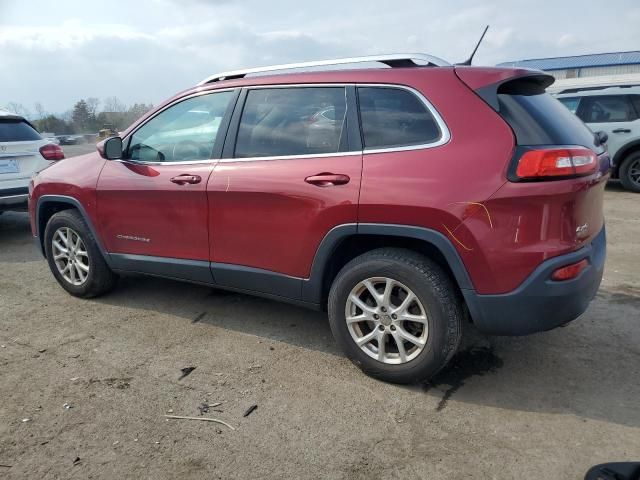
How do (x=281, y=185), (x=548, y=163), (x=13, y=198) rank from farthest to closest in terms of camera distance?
(x=13, y=198) → (x=281, y=185) → (x=548, y=163)

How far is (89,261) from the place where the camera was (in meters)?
4.26

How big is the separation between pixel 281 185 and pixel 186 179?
0.80 m

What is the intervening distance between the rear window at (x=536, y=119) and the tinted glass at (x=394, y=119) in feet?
1.27

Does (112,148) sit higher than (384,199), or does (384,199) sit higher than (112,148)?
(112,148)

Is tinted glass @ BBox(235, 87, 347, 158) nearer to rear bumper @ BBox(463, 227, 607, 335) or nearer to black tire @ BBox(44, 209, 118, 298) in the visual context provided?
rear bumper @ BBox(463, 227, 607, 335)

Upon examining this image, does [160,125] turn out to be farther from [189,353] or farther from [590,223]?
[590,223]

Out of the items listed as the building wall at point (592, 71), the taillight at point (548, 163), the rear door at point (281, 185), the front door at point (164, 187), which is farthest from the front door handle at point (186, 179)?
the building wall at point (592, 71)

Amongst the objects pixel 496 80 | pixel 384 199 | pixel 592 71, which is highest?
pixel 496 80

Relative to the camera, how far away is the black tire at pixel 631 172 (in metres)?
9.17

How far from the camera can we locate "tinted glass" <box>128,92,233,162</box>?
3.61 m

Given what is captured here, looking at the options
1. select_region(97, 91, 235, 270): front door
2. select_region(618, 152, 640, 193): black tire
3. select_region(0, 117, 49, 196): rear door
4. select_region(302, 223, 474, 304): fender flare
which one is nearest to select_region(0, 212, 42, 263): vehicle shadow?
select_region(0, 117, 49, 196): rear door

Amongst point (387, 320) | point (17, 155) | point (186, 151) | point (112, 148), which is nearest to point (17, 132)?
point (17, 155)

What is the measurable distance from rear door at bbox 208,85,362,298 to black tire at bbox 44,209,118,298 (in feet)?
4.20

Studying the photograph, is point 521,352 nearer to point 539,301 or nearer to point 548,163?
point 539,301
